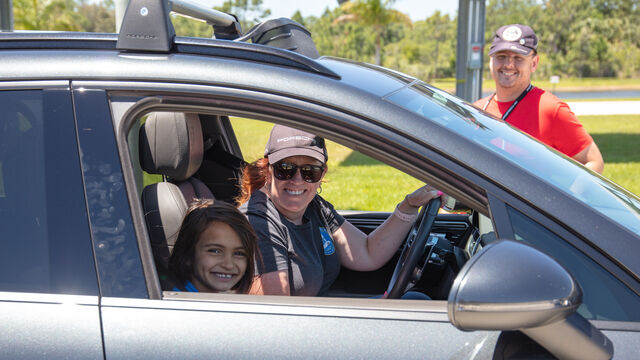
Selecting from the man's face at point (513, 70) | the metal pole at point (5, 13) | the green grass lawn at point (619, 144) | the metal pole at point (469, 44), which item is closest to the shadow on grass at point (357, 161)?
the metal pole at point (469, 44)

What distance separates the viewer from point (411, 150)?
1382 millimetres

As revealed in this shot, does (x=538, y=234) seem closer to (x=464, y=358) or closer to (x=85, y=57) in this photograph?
(x=464, y=358)

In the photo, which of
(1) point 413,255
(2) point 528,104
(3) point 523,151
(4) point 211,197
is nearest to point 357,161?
(2) point 528,104

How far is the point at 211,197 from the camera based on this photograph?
8.26ft

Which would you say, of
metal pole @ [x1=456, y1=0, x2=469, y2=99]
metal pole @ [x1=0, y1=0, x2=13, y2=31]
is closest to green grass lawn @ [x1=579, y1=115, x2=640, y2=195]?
metal pole @ [x1=456, y1=0, x2=469, y2=99]

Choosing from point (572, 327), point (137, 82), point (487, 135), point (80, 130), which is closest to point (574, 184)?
point (487, 135)

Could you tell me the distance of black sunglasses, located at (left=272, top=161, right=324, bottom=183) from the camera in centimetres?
218

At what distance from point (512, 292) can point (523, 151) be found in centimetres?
60

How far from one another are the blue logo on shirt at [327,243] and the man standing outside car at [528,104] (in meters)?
1.61

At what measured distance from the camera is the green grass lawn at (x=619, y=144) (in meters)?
9.15

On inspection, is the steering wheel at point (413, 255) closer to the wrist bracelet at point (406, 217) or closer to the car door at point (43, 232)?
the wrist bracelet at point (406, 217)

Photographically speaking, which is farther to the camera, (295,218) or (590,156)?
(590,156)

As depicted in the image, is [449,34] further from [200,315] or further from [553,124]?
[200,315]

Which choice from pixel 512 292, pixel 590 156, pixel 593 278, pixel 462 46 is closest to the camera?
pixel 512 292
